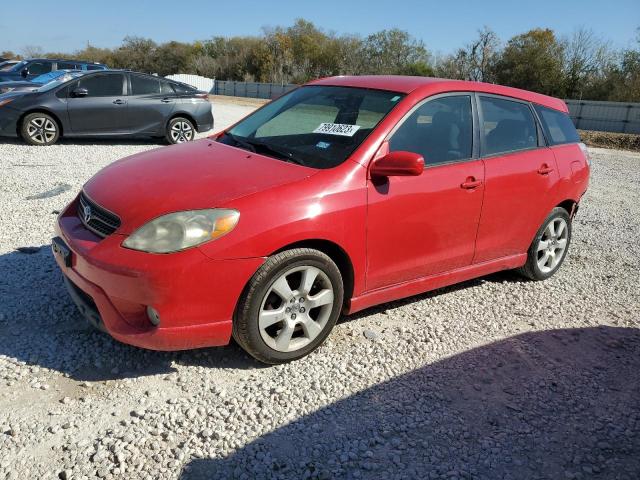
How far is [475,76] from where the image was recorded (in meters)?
42.8

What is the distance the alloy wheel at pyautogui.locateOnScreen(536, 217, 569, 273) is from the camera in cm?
503

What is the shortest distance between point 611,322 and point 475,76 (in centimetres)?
4188

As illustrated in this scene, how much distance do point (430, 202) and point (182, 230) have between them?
177 centimetres

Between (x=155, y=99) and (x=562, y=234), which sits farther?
(x=155, y=99)

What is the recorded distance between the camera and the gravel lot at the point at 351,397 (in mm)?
2609

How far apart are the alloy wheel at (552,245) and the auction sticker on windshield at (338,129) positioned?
2266 mm

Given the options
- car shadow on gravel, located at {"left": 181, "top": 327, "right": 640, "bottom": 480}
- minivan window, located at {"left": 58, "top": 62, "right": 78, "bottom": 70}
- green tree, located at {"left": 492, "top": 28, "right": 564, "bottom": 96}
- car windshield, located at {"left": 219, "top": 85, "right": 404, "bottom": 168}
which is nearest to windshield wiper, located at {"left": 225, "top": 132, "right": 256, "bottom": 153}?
car windshield, located at {"left": 219, "top": 85, "right": 404, "bottom": 168}

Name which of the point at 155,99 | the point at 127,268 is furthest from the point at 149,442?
the point at 155,99

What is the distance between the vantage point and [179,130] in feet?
38.8

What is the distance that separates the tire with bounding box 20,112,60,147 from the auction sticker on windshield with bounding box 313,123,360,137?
8520 millimetres

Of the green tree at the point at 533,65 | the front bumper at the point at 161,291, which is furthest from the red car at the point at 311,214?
the green tree at the point at 533,65

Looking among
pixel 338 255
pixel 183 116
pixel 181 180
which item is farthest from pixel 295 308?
pixel 183 116

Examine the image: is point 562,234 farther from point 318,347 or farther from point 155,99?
point 155,99

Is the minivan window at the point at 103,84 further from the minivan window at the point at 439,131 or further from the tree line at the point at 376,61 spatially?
the tree line at the point at 376,61
